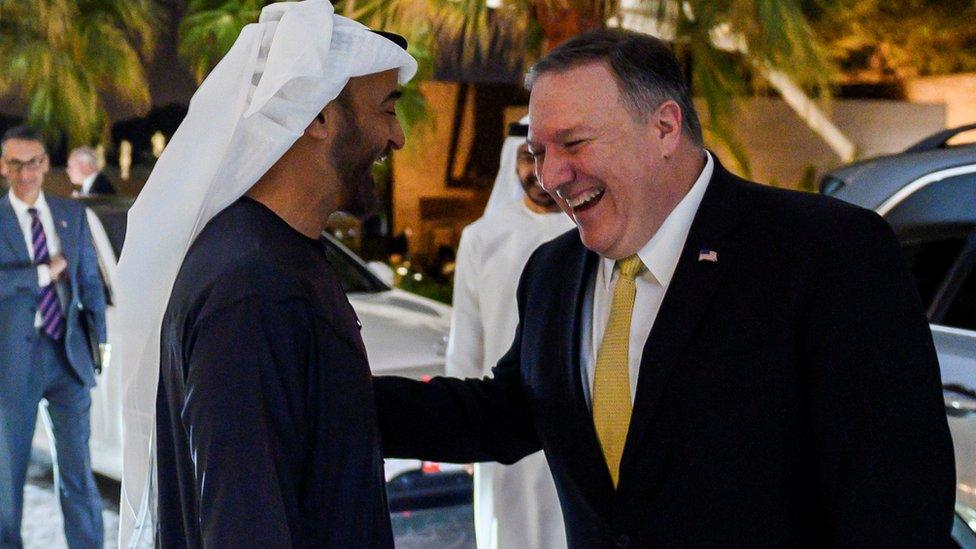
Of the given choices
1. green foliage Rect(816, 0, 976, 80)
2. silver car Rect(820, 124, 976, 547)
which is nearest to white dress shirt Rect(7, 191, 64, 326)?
silver car Rect(820, 124, 976, 547)

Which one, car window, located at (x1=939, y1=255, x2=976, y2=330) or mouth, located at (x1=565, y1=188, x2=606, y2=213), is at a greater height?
mouth, located at (x1=565, y1=188, x2=606, y2=213)

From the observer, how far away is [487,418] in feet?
8.36

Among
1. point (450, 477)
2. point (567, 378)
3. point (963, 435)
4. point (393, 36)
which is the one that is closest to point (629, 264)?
point (567, 378)

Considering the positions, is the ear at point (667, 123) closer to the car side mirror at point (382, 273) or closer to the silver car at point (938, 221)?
A: the silver car at point (938, 221)

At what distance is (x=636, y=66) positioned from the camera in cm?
211

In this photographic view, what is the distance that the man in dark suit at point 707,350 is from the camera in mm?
1878

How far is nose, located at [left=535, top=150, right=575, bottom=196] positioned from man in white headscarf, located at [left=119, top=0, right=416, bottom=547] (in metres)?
0.29

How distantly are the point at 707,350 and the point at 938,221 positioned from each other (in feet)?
6.66

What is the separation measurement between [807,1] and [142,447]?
859 cm

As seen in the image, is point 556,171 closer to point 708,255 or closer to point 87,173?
point 708,255

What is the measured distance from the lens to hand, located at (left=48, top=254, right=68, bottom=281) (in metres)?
5.35

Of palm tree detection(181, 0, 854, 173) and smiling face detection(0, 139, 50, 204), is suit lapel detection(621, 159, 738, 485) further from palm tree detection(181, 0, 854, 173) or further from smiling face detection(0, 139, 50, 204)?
palm tree detection(181, 0, 854, 173)

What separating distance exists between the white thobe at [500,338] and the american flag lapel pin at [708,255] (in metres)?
1.84

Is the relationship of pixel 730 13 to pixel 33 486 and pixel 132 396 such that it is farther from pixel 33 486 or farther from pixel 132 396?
pixel 132 396
